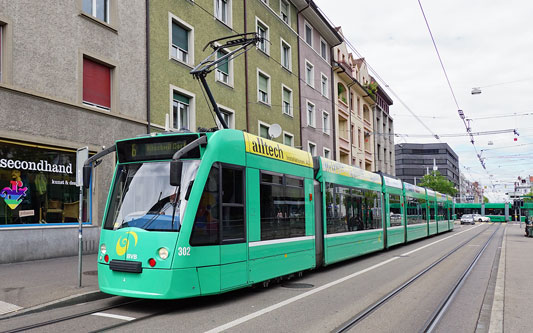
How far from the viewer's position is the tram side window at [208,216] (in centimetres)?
697

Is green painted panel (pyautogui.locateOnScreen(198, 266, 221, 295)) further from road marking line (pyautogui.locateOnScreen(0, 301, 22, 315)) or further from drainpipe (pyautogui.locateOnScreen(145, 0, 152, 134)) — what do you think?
drainpipe (pyautogui.locateOnScreen(145, 0, 152, 134))

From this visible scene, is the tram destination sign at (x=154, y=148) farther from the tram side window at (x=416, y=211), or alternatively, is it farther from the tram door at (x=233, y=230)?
the tram side window at (x=416, y=211)

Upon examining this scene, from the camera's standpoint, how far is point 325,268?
12297 millimetres

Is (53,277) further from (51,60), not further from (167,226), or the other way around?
(51,60)

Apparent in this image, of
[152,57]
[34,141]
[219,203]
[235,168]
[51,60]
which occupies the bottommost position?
[219,203]

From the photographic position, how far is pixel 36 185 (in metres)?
12.4

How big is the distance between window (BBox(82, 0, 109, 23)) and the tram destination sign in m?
8.61

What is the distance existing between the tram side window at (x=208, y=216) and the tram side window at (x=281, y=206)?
144 cm

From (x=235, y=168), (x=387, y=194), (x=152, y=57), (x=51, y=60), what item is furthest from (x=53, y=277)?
(x=387, y=194)

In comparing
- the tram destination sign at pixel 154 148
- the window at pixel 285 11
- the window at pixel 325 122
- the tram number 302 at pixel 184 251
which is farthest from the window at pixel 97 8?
the window at pixel 325 122

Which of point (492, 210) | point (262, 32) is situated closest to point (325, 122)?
point (262, 32)

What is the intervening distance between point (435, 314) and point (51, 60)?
458 inches

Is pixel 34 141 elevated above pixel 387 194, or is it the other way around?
pixel 34 141

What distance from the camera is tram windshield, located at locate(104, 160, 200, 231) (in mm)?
6895
